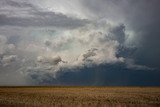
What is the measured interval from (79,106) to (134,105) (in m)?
7.21

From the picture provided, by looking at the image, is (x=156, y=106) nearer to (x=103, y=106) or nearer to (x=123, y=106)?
(x=123, y=106)

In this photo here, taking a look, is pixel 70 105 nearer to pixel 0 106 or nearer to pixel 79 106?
pixel 79 106

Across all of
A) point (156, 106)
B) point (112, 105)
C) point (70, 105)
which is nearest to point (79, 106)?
point (70, 105)

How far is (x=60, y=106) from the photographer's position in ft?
118

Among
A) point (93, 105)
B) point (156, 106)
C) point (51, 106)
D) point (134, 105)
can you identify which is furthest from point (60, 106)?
point (156, 106)

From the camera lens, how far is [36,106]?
118 feet

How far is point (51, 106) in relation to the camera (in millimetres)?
35938

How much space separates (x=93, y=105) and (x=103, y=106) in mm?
1630

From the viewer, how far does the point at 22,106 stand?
36219 millimetres

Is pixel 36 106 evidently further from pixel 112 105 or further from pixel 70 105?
pixel 112 105

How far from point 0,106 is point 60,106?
774cm

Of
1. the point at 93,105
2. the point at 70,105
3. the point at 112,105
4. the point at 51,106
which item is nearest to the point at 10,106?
the point at 51,106

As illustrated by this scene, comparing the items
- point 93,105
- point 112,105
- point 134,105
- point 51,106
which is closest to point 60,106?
point 51,106

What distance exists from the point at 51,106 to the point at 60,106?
3.82ft
